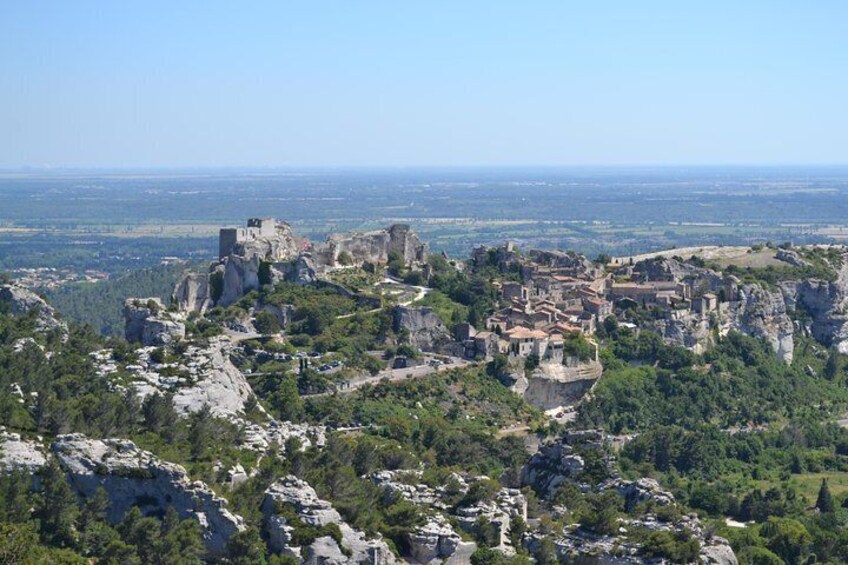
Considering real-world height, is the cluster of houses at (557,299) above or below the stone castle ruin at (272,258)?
below

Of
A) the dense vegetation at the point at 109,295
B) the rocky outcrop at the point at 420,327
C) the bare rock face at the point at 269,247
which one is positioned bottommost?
the dense vegetation at the point at 109,295

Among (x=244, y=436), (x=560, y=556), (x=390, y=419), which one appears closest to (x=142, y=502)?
(x=244, y=436)

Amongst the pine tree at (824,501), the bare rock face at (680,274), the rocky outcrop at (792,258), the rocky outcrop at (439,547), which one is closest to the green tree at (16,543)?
the rocky outcrop at (439,547)

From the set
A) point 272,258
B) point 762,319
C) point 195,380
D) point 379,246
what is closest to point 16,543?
point 195,380

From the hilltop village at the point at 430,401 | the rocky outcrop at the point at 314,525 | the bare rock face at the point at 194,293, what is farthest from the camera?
the bare rock face at the point at 194,293

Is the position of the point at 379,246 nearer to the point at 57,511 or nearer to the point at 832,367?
the point at 832,367

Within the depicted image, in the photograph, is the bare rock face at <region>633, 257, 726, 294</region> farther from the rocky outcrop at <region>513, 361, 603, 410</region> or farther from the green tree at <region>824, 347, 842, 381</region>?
the rocky outcrop at <region>513, 361, 603, 410</region>

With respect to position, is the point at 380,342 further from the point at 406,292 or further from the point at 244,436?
the point at 244,436

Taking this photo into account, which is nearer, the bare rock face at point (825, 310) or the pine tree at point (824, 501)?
the pine tree at point (824, 501)

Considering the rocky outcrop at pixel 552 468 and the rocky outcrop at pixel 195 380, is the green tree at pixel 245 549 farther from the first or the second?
the rocky outcrop at pixel 552 468
